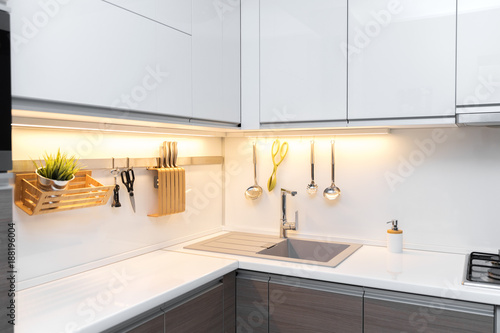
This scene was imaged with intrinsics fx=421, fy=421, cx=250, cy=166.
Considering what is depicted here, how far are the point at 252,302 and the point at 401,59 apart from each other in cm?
132

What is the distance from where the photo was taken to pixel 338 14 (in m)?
2.08

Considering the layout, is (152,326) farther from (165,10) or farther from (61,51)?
(165,10)

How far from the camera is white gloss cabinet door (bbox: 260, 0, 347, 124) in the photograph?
6.82 ft

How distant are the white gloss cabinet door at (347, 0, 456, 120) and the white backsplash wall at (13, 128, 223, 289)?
1042mm

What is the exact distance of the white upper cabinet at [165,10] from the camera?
167 cm

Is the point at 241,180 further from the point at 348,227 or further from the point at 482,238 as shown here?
the point at 482,238

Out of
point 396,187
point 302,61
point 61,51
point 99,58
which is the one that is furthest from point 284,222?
point 61,51

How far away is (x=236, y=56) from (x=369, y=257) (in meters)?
1.27

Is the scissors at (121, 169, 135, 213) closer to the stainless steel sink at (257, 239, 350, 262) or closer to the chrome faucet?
the stainless steel sink at (257, 239, 350, 262)

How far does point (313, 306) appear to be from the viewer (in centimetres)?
183

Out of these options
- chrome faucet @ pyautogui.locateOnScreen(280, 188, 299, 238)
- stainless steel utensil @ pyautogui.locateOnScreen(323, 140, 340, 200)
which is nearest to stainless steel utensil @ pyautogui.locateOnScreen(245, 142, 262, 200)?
chrome faucet @ pyautogui.locateOnScreen(280, 188, 299, 238)

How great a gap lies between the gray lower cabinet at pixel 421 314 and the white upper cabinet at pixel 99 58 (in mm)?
1180

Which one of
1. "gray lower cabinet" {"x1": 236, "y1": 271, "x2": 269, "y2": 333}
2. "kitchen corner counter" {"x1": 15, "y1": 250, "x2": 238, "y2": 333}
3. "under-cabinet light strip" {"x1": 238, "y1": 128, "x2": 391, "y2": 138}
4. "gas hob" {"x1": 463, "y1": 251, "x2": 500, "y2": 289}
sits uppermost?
"under-cabinet light strip" {"x1": 238, "y1": 128, "x2": 391, "y2": 138}

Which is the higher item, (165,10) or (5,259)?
(165,10)
